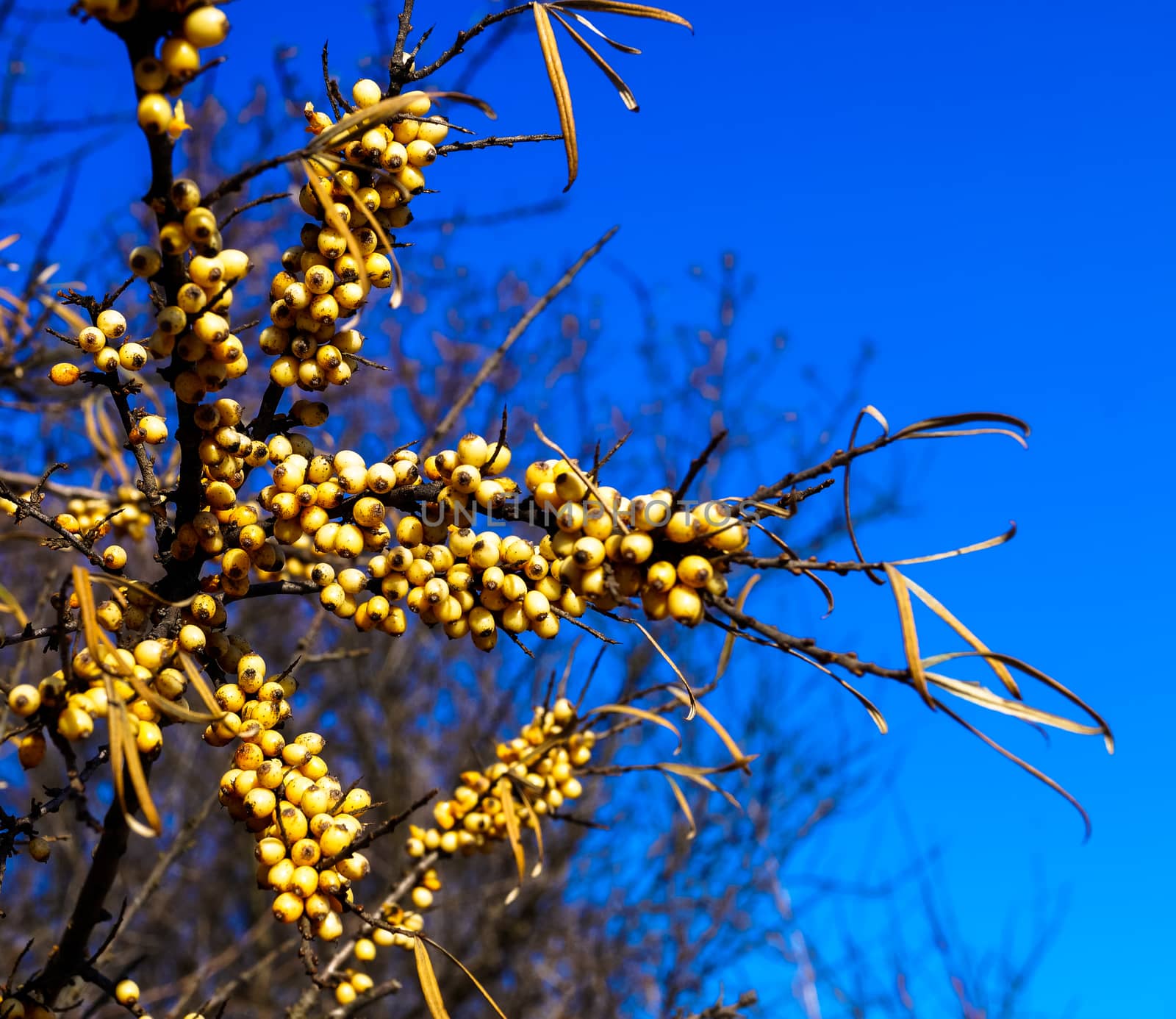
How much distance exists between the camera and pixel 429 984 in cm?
131

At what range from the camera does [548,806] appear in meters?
2.11

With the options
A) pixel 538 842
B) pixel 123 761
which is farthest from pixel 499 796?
pixel 123 761

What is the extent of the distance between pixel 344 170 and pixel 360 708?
646 centimetres

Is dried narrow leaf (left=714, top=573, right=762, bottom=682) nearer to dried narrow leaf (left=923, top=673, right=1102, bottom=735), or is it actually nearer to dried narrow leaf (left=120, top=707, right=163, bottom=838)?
dried narrow leaf (left=923, top=673, right=1102, bottom=735)

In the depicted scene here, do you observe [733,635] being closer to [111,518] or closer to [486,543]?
[486,543]

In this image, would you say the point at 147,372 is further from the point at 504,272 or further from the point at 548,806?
the point at 504,272

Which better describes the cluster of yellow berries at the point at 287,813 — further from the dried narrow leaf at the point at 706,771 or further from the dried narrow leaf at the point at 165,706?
the dried narrow leaf at the point at 706,771

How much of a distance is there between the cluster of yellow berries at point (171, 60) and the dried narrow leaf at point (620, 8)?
19.1 inches

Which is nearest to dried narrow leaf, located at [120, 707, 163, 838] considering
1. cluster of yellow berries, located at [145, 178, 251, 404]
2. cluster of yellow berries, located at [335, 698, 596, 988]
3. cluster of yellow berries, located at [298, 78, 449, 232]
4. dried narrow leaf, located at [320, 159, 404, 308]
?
cluster of yellow berries, located at [145, 178, 251, 404]

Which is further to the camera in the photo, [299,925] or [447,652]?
[447,652]

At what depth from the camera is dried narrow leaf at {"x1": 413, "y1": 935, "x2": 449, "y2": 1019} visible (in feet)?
4.15

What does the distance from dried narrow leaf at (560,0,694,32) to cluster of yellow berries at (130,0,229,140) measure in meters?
0.49

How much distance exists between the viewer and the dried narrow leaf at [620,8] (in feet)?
4.27

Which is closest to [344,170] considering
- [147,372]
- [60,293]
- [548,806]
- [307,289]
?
[307,289]
